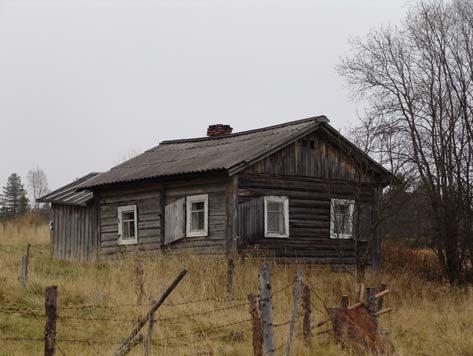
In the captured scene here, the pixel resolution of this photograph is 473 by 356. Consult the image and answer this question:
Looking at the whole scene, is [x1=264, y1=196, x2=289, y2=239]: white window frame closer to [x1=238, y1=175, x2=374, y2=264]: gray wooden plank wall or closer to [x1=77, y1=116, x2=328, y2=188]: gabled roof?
[x1=238, y1=175, x2=374, y2=264]: gray wooden plank wall

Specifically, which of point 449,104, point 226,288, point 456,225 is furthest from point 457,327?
point 449,104

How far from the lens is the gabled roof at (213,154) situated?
63.6 ft

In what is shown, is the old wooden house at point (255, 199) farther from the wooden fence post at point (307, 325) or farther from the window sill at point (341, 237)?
the wooden fence post at point (307, 325)

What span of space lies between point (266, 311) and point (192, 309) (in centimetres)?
479

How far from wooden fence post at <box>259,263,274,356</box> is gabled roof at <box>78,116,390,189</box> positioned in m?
9.81

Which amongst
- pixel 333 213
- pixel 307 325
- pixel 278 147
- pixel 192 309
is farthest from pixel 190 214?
pixel 307 325

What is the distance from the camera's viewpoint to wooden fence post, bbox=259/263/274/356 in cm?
852

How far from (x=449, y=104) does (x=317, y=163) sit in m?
6.11

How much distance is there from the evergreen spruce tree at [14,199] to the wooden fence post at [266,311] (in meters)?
56.2

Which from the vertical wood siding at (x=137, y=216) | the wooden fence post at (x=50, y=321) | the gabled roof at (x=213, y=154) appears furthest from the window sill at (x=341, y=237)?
the wooden fence post at (x=50, y=321)

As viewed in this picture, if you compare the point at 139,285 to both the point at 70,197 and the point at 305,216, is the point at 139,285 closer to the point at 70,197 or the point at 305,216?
the point at 305,216

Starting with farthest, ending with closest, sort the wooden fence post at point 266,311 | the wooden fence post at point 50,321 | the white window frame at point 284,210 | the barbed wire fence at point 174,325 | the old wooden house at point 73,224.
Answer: the old wooden house at point 73,224
the white window frame at point 284,210
the barbed wire fence at point 174,325
the wooden fence post at point 266,311
the wooden fence post at point 50,321

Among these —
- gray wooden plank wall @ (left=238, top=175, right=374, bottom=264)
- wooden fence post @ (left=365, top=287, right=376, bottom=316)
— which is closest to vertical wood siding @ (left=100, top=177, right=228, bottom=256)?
gray wooden plank wall @ (left=238, top=175, right=374, bottom=264)

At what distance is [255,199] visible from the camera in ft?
63.7
